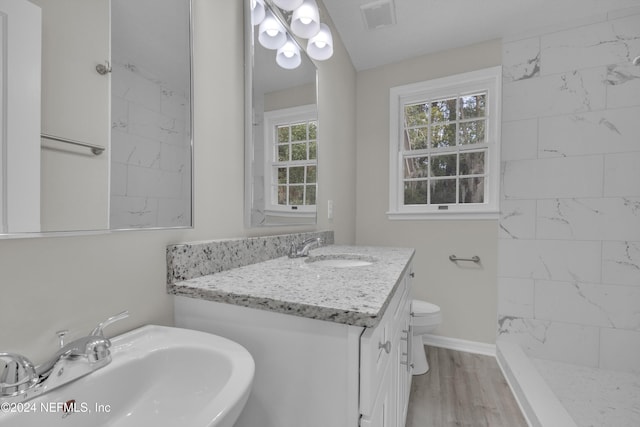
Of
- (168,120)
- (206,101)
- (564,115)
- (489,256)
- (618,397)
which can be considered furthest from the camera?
(489,256)

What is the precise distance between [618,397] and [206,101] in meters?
2.66

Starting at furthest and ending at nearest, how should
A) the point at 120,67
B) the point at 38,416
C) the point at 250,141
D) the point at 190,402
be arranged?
the point at 250,141, the point at 120,67, the point at 190,402, the point at 38,416

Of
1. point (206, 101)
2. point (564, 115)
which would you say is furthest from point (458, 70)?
point (206, 101)

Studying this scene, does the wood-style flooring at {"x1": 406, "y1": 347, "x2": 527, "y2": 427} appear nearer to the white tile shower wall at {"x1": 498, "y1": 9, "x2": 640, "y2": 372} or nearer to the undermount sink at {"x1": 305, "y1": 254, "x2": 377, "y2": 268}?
the white tile shower wall at {"x1": 498, "y1": 9, "x2": 640, "y2": 372}

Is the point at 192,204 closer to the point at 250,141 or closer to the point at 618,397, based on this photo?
the point at 250,141

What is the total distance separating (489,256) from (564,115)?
1.14m

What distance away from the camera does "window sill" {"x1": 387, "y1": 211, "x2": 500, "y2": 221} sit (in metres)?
2.18

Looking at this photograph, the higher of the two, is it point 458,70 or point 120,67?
point 458,70

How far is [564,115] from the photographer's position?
2016mm

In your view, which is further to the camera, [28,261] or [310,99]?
[310,99]

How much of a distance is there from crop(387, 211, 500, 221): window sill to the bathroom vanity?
1.66 meters

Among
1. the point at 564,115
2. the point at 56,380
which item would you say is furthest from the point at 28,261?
the point at 564,115

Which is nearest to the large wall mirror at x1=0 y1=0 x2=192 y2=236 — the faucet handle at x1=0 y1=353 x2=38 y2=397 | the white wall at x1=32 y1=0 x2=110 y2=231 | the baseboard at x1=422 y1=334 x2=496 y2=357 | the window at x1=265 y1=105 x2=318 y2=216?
the white wall at x1=32 y1=0 x2=110 y2=231

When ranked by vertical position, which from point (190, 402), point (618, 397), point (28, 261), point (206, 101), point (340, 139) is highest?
point (340, 139)
